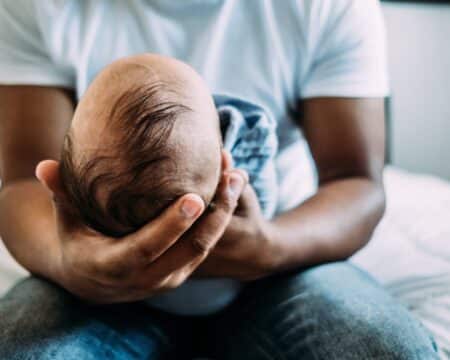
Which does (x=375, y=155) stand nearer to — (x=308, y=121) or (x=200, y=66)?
(x=308, y=121)

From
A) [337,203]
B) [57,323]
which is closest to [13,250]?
[57,323]

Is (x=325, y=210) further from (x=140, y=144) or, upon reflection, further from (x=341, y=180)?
(x=140, y=144)

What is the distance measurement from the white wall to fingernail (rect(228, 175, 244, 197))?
57.0 inches

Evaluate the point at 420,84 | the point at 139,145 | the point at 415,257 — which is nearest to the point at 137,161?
the point at 139,145

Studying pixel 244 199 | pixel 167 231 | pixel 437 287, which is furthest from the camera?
pixel 437 287

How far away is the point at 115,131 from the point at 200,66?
31 cm

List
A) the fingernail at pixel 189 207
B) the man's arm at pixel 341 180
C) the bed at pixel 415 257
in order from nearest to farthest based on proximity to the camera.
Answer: the fingernail at pixel 189 207
the man's arm at pixel 341 180
the bed at pixel 415 257

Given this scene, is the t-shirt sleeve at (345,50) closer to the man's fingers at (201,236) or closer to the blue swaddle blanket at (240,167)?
the blue swaddle blanket at (240,167)

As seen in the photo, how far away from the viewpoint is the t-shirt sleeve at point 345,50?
846 mm

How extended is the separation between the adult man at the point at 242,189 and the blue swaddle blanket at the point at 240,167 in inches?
0.6

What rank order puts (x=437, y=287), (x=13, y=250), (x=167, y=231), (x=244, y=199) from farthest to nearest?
1. (x=437, y=287)
2. (x=13, y=250)
3. (x=244, y=199)
4. (x=167, y=231)

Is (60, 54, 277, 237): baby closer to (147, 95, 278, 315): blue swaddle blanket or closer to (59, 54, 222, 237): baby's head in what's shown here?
(59, 54, 222, 237): baby's head

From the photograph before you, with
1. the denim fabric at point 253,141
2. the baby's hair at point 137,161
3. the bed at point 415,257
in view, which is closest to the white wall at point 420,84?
the bed at point 415,257

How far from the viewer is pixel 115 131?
1.88 ft
